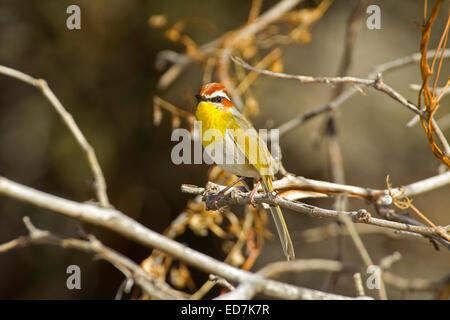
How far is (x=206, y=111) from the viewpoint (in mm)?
2387

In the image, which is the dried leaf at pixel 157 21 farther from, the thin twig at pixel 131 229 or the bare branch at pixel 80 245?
the thin twig at pixel 131 229

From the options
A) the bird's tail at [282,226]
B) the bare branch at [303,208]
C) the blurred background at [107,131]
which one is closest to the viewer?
the bare branch at [303,208]

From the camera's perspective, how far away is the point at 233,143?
7.59 feet

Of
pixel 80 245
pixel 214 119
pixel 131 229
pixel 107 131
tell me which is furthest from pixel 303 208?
pixel 107 131

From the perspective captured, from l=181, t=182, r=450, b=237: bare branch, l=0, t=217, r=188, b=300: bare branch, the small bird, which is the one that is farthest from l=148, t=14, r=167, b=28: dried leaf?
l=0, t=217, r=188, b=300: bare branch

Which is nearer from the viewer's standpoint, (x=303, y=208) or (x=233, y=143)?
(x=303, y=208)

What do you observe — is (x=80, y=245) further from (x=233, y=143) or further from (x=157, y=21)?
(x=157, y=21)

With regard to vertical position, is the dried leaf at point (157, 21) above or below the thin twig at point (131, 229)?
above

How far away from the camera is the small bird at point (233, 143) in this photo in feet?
7.20

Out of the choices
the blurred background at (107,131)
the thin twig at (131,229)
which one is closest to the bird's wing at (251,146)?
the thin twig at (131,229)

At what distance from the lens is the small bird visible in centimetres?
220

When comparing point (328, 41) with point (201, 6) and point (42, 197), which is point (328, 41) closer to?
point (201, 6)

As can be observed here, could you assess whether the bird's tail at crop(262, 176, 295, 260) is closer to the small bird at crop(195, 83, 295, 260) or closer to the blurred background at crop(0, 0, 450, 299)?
the small bird at crop(195, 83, 295, 260)

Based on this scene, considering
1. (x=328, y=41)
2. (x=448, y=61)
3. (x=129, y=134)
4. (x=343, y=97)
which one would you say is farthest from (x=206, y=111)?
(x=448, y=61)
